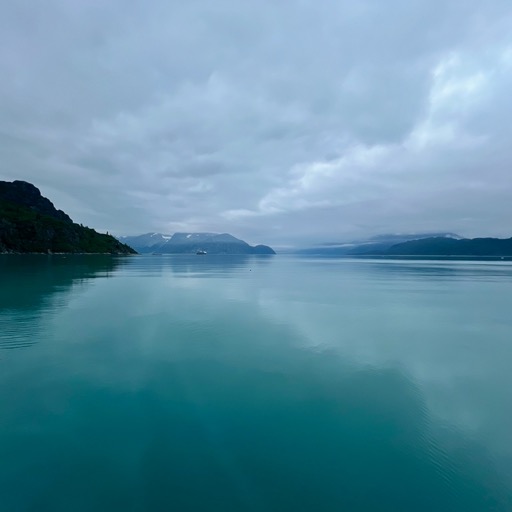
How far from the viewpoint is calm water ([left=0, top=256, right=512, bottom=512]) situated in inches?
333

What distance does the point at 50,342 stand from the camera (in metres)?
21.5

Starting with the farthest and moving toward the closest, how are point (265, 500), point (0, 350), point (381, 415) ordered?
A: point (0, 350) < point (381, 415) < point (265, 500)

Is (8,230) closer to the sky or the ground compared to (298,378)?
closer to the sky

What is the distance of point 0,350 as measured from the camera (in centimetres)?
1934

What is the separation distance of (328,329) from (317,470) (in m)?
18.2

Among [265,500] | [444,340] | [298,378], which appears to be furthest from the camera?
[444,340]

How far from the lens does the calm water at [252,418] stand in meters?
8.46

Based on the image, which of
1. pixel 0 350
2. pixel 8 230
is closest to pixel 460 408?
pixel 0 350

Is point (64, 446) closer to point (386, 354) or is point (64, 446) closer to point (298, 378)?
point (298, 378)

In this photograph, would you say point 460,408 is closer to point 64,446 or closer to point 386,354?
point 386,354

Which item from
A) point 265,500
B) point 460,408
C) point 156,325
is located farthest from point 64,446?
point 156,325

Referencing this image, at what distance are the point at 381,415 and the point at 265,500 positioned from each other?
6.63 meters

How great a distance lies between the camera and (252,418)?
12.2 metres

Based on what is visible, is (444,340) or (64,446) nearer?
(64,446)
